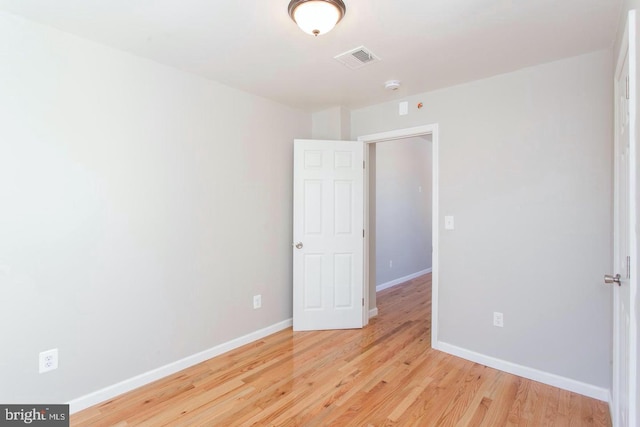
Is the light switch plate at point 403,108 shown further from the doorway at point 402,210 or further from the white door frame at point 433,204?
the doorway at point 402,210

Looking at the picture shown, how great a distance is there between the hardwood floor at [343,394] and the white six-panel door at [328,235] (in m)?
0.45

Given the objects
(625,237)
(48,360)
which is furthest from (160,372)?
(625,237)

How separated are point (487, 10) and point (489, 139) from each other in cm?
111

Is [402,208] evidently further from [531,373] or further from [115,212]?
[115,212]

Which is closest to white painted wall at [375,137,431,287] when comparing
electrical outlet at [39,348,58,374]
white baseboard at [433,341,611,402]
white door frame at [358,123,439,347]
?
white door frame at [358,123,439,347]

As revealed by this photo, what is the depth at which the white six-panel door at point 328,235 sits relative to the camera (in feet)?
10.9

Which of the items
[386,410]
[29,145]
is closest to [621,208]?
[386,410]

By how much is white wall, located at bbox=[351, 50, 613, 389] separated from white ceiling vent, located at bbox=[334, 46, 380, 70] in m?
0.89

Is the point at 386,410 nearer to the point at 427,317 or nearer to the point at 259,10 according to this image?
the point at 427,317

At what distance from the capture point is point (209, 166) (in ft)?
8.95

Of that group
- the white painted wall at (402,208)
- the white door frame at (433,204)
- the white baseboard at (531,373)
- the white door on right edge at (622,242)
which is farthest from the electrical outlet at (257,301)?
the white door on right edge at (622,242)

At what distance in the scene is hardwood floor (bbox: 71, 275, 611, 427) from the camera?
1.95 m

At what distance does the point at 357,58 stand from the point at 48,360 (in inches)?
109

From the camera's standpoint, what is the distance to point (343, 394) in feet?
7.22
